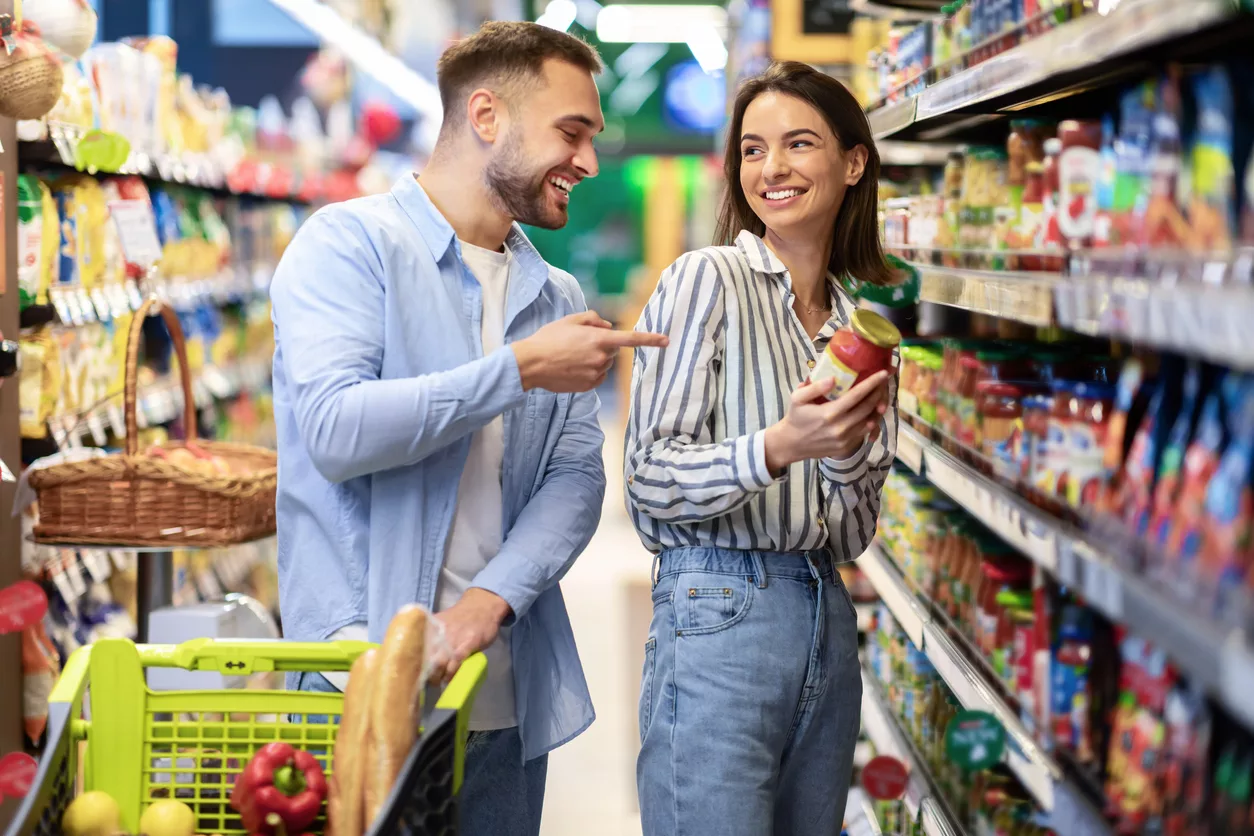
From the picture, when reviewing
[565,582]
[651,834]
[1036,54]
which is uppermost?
[1036,54]

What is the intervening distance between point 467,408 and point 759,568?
20.4 inches

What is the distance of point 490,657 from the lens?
87.0 inches

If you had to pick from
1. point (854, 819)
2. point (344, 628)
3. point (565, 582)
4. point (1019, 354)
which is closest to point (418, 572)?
point (344, 628)

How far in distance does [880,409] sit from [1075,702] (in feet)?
1.63

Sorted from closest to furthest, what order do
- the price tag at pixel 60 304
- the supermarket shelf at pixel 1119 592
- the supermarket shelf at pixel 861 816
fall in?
the supermarket shelf at pixel 1119 592, the supermarket shelf at pixel 861 816, the price tag at pixel 60 304

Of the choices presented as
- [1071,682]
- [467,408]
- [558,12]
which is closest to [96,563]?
[467,408]

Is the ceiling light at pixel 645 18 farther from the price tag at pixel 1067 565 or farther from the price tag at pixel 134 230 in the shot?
the price tag at pixel 1067 565

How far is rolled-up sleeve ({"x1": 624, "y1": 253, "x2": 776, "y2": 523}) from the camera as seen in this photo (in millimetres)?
1989

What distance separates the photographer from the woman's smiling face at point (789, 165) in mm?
2232

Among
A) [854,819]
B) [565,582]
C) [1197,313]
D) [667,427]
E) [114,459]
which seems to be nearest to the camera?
[1197,313]

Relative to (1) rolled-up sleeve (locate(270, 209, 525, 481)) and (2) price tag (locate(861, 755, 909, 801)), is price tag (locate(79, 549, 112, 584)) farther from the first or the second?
(2) price tag (locate(861, 755, 909, 801))

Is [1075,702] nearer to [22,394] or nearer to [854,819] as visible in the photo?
[854,819]

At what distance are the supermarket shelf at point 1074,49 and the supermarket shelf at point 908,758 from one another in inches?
51.6

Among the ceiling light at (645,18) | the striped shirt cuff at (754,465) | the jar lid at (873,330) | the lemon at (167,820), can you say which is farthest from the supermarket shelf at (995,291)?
the ceiling light at (645,18)
